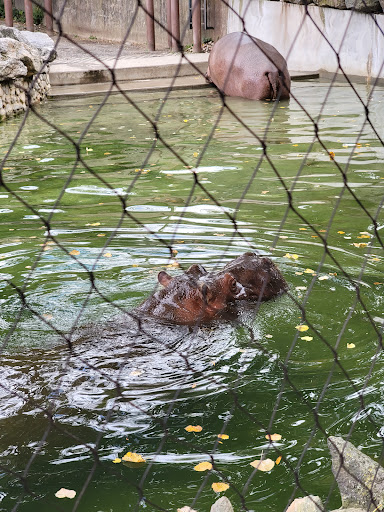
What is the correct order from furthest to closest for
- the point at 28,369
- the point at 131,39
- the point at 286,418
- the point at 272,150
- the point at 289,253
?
1. the point at 131,39
2. the point at 272,150
3. the point at 289,253
4. the point at 28,369
5. the point at 286,418

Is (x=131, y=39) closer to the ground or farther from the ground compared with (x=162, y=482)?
closer to the ground

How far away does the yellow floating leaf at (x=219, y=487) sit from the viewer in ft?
9.93

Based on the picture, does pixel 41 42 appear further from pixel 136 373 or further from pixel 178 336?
pixel 136 373

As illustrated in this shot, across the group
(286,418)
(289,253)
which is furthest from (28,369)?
(289,253)

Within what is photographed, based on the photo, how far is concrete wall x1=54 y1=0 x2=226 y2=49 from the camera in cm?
1652

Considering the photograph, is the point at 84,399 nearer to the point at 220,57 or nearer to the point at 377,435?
the point at 377,435

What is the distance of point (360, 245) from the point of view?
18.9 feet

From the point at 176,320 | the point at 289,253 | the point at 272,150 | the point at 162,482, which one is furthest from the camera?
the point at 272,150

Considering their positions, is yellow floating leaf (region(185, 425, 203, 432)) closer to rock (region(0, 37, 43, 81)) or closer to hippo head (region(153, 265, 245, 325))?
hippo head (region(153, 265, 245, 325))

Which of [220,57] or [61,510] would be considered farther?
[220,57]

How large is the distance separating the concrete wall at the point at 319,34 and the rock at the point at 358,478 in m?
10.0

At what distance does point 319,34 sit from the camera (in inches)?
523

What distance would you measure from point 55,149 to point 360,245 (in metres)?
4.76

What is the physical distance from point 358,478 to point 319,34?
11.6 meters
